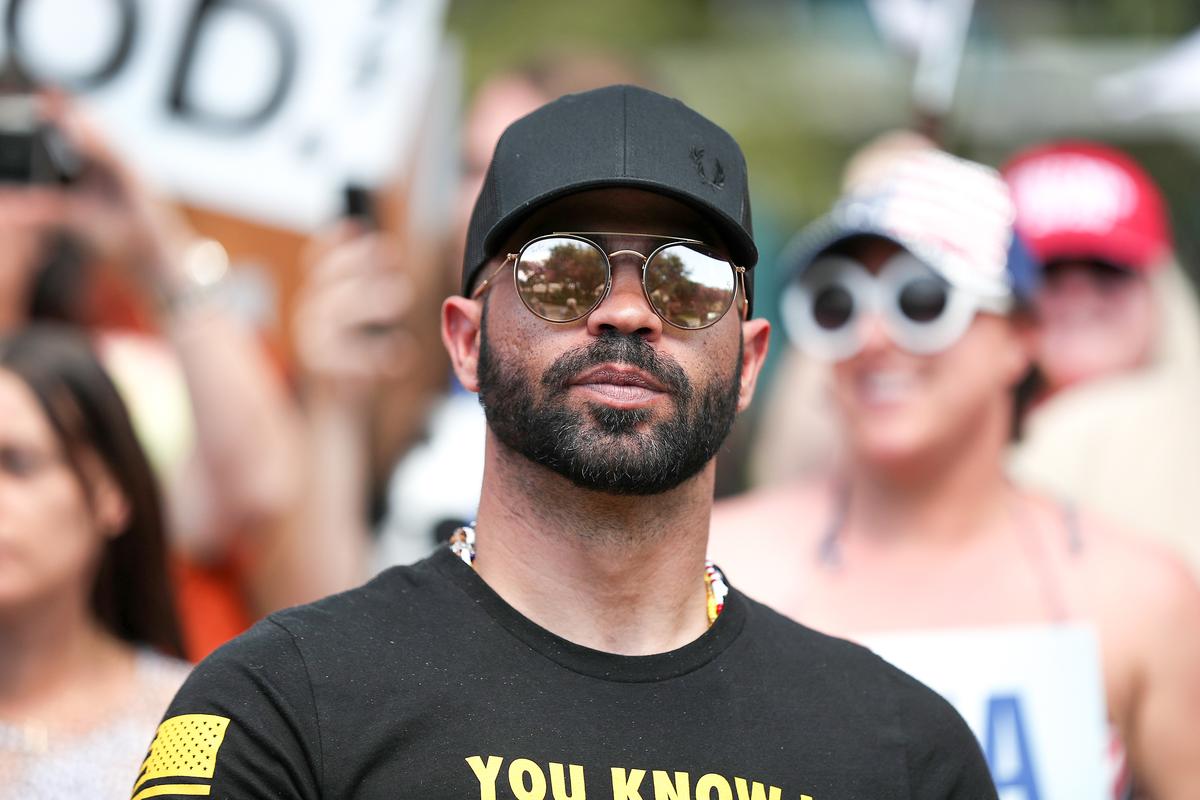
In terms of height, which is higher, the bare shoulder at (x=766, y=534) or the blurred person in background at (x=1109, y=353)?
the blurred person in background at (x=1109, y=353)

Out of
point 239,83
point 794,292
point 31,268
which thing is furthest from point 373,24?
point 794,292

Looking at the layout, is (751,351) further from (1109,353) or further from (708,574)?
(1109,353)

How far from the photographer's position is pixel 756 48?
1322cm

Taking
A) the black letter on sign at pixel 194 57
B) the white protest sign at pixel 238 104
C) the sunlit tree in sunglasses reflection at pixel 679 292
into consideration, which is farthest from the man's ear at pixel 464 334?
the black letter on sign at pixel 194 57

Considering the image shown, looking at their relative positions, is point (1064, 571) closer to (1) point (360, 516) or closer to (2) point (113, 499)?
(1) point (360, 516)

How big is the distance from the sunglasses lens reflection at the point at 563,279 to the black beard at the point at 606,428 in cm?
5

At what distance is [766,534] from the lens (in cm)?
381

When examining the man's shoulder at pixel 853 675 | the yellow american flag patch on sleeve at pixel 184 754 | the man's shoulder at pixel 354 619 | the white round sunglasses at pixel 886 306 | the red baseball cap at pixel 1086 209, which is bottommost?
the yellow american flag patch on sleeve at pixel 184 754

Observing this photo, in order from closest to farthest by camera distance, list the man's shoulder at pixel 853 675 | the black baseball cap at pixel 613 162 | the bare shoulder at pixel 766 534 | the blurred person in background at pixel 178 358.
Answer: the black baseball cap at pixel 613 162
the man's shoulder at pixel 853 675
the bare shoulder at pixel 766 534
the blurred person in background at pixel 178 358

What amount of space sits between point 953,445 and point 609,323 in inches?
70.8

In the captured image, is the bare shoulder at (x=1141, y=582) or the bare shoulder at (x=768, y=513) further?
the bare shoulder at (x=768, y=513)

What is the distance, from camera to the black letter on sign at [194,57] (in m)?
4.61

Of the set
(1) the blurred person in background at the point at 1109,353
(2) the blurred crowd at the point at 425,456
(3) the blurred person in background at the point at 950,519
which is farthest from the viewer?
(1) the blurred person in background at the point at 1109,353

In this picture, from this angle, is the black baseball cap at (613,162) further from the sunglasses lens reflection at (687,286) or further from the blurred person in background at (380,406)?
the blurred person in background at (380,406)
